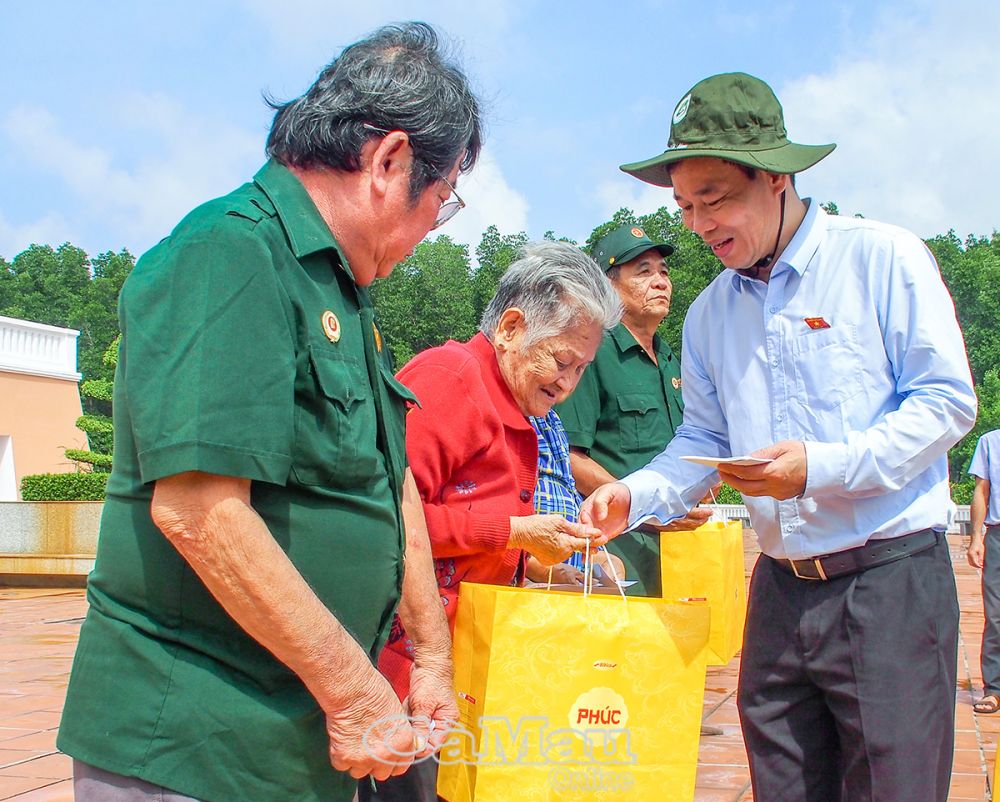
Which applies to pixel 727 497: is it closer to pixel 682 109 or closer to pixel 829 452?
pixel 682 109

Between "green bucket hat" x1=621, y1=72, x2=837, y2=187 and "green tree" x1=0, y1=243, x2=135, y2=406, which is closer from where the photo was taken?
"green bucket hat" x1=621, y1=72, x2=837, y2=187

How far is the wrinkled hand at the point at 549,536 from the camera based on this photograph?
103 inches

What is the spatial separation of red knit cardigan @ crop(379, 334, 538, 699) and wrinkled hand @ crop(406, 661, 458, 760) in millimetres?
302

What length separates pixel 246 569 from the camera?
1.48 metres

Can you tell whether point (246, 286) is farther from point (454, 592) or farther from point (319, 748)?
point (454, 592)

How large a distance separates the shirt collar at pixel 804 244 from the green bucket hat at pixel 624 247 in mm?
2292

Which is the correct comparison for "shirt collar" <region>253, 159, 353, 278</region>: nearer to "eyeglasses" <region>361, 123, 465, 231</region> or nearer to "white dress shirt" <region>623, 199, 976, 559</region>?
"eyeglasses" <region>361, 123, 465, 231</region>

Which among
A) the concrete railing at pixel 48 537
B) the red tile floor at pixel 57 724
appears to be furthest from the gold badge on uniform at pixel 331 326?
the concrete railing at pixel 48 537

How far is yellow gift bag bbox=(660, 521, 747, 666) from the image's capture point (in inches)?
169

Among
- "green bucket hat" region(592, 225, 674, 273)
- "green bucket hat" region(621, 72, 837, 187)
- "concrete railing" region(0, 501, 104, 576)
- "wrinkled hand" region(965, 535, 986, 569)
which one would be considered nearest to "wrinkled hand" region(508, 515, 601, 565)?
"green bucket hat" region(621, 72, 837, 187)

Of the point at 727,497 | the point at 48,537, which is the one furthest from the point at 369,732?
the point at 727,497

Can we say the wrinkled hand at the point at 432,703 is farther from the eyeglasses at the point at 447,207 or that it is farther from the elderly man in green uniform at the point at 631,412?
the elderly man in green uniform at the point at 631,412

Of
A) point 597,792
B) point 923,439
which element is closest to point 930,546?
point 923,439

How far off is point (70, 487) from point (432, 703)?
15173 millimetres
